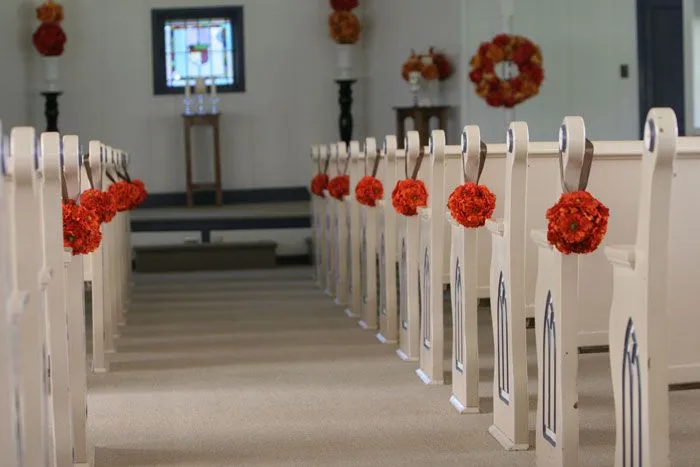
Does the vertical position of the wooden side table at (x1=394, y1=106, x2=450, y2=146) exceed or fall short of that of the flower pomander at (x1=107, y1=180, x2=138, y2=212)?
it exceeds it

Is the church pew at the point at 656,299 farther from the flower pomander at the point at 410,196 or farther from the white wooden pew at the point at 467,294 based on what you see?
the flower pomander at the point at 410,196

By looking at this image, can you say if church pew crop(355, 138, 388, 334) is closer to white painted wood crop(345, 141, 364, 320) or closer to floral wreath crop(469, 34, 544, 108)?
white painted wood crop(345, 141, 364, 320)

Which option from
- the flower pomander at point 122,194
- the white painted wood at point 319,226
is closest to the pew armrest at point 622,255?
the flower pomander at point 122,194

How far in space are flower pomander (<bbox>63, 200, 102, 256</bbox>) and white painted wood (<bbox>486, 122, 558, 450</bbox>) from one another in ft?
4.05

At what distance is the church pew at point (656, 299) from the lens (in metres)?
2.60

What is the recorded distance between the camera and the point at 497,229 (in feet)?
12.3

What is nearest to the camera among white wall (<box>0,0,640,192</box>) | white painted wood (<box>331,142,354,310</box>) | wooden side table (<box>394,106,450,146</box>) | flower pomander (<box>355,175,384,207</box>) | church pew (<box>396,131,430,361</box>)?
church pew (<box>396,131,430,361</box>)

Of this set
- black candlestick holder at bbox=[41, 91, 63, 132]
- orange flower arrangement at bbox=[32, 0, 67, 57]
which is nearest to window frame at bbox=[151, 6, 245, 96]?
orange flower arrangement at bbox=[32, 0, 67, 57]

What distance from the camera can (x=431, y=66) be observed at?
11305mm

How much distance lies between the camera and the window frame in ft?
43.4

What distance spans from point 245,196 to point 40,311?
10606 mm

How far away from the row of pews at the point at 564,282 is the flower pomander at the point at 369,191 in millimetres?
455

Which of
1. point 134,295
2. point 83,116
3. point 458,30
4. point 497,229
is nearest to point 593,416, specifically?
point 497,229

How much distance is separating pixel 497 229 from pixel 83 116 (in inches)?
399
